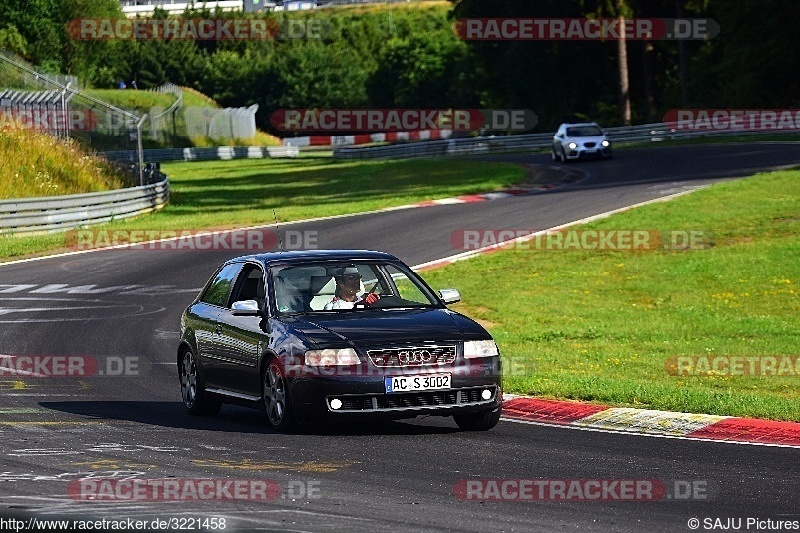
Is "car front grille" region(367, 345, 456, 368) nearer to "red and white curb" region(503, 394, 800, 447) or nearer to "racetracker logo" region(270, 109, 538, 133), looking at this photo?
"red and white curb" region(503, 394, 800, 447)

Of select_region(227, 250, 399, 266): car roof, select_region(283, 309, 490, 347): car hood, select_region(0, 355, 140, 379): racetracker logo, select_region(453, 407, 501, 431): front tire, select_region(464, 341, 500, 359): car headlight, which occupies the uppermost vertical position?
select_region(227, 250, 399, 266): car roof

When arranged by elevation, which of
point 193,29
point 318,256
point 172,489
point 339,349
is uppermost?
point 193,29

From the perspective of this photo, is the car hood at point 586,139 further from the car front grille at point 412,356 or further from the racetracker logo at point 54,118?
the car front grille at point 412,356

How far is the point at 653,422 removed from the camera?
37.6ft

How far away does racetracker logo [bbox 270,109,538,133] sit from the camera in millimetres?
87125

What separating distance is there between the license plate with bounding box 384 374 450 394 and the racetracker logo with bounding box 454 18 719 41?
60.1m

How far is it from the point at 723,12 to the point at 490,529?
64474 mm

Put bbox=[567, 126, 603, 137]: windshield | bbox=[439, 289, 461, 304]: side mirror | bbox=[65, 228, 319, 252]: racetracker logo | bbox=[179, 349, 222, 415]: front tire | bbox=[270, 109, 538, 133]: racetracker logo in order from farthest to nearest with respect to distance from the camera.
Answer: bbox=[270, 109, 538, 133]: racetracker logo < bbox=[567, 126, 603, 137]: windshield < bbox=[65, 228, 319, 252]: racetracker logo < bbox=[179, 349, 222, 415]: front tire < bbox=[439, 289, 461, 304]: side mirror

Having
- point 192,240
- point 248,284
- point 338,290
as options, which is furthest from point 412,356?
point 192,240

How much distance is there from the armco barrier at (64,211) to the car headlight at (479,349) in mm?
23489

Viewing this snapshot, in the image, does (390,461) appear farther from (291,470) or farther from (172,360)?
(172,360)

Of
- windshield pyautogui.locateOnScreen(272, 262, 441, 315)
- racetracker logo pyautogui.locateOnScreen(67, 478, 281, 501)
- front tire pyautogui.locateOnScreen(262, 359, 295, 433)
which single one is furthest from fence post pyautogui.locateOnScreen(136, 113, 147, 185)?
racetracker logo pyautogui.locateOnScreen(67, 478, 281, 501)

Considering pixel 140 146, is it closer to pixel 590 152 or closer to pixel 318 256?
pixel 590 152

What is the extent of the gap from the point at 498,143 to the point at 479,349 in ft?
185
